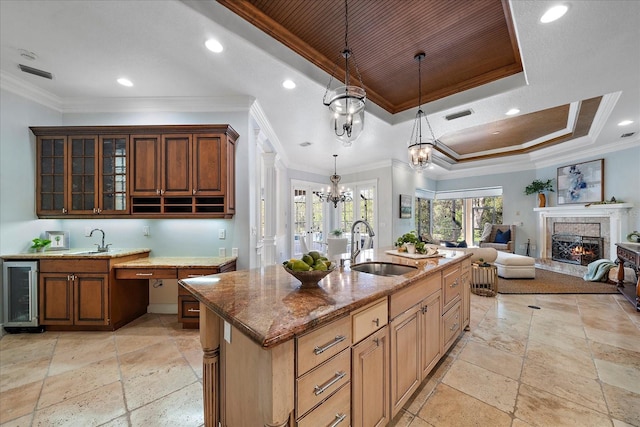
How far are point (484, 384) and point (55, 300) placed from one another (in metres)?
4.32

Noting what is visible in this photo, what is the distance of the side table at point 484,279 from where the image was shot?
4.12m

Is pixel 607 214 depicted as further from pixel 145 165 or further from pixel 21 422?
pixel 21 422

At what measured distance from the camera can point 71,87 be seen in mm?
3029

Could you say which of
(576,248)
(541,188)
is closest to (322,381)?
(576,248)

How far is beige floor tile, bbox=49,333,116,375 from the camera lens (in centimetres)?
224

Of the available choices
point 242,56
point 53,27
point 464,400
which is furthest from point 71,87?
point 464,400

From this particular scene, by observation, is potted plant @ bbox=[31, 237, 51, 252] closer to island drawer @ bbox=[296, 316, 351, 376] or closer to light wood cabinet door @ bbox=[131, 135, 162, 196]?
light wood cabinet door @ bbox=[131, 135, 162, 196]

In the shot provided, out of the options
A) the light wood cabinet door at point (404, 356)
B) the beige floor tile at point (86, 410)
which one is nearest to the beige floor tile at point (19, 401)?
the beige floor tile at point (86, 410)

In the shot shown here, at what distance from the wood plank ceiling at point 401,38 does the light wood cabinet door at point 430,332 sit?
2.35m

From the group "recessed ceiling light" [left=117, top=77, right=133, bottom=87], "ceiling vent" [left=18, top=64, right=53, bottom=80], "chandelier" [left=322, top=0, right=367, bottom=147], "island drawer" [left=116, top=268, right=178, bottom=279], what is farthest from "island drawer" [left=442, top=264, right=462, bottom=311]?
"ceiling vent" [left=18, top=64, right=53, bottom=80]

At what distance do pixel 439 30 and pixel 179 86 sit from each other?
9.25 ft

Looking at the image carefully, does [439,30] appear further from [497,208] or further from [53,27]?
[497,208]

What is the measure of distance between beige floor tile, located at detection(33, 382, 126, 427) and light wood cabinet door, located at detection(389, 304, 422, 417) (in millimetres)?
1820

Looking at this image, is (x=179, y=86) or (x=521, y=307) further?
(x=521, y=307)
